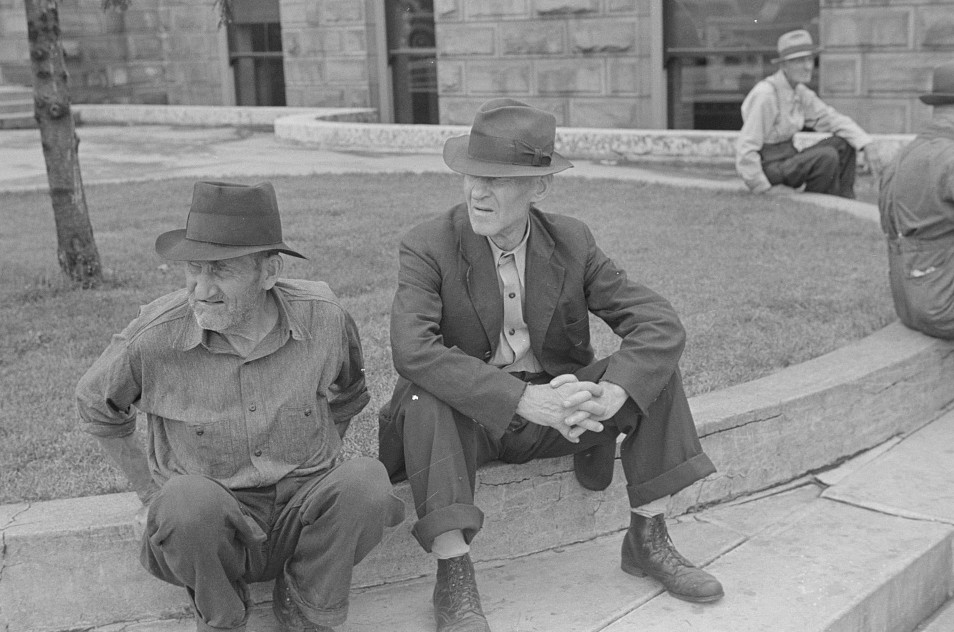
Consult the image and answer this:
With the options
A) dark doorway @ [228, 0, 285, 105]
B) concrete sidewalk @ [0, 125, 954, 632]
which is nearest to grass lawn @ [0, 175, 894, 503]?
concrete sidewalk @ [0, 125, 954, 632]

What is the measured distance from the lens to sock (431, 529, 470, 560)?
11.2ft

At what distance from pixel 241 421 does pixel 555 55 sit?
1149 centimetres

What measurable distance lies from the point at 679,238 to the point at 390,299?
2335mm

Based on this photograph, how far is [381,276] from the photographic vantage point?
6.82 metres

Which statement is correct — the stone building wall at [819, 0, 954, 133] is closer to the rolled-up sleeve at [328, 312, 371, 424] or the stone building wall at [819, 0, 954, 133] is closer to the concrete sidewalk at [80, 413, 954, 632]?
the concrete sidewalk at [80, 413, 954, 632]

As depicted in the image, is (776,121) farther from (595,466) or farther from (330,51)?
(330,51)

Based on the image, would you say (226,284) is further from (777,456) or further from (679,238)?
(679,238)

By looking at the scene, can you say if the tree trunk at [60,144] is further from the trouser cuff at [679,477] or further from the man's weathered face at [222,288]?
the trouser cuff at [679,477]

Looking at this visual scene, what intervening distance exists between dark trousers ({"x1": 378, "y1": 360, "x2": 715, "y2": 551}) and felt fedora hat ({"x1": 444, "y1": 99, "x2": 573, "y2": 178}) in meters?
0.63

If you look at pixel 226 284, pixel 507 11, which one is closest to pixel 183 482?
pixel 226 284

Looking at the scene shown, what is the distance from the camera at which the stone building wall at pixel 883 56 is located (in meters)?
11.6

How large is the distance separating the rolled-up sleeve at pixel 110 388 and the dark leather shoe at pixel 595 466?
1427 mm

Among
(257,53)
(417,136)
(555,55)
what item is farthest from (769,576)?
(257,53)

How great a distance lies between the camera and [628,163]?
12.3 meters
